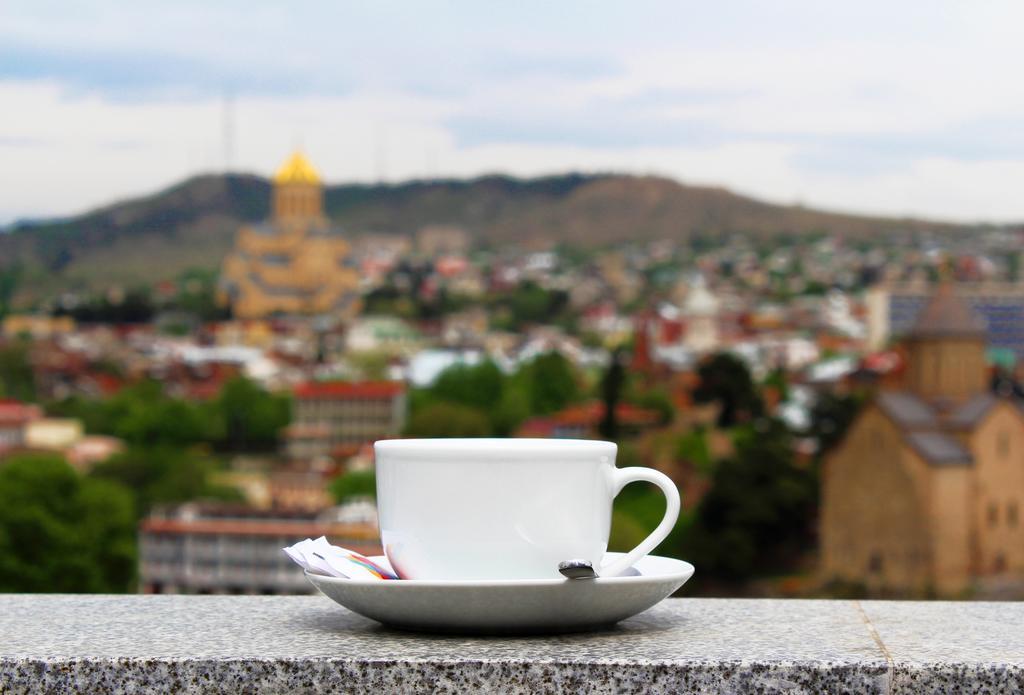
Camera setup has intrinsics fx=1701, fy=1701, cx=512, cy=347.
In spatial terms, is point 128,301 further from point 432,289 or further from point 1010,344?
point 1010,344

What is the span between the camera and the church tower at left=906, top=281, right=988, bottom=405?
2858 cm

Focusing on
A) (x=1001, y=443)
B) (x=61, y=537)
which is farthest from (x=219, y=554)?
(x=1001, y=443)

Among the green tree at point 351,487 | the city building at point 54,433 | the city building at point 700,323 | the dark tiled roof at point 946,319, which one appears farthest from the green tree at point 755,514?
the city building at point 700,323

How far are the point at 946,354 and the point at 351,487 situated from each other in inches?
569

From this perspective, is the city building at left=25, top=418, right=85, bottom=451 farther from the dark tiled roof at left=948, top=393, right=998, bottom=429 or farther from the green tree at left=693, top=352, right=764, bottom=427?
the dark tiled roof at left=948, top=393, right=998, bottom=429

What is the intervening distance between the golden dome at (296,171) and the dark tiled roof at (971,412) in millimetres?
40867

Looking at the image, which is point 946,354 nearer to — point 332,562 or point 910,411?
point 910,411

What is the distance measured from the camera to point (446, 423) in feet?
133

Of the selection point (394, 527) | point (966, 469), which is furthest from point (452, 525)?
point (966, 469)

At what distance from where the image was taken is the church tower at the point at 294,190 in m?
65.7

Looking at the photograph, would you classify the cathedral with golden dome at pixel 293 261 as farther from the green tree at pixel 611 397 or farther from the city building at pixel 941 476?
the city building at pixel 941 476

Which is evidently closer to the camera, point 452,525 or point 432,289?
point 452,525

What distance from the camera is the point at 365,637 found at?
0.77 meters

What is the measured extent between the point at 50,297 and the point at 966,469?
37.8 meters
